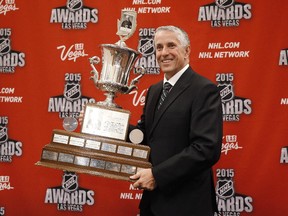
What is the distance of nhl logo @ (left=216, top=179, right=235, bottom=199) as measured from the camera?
99.0 inches

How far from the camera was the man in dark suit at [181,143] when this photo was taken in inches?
Answer: 60.1

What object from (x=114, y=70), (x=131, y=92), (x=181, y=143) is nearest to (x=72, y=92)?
(x=131, y=92)

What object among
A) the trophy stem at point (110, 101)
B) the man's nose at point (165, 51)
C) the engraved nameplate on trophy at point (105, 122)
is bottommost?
the engraved nameplate on trophy at point (105, 122)

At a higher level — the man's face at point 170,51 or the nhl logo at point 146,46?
the nhl logo at point 146,46

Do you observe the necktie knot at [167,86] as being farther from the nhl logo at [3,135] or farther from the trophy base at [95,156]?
the nhl logo at [3,135]

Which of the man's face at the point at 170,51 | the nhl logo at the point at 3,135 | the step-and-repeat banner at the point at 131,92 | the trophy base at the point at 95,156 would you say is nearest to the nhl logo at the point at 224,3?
the step-and-repeat banner at the point at 131,92

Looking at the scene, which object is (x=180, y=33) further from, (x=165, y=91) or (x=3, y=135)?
(x=3, y=135)

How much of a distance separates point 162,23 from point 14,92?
1145 millimetres

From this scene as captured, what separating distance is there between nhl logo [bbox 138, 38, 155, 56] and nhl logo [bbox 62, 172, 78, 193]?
978 mm

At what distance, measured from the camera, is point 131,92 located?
8.61ft

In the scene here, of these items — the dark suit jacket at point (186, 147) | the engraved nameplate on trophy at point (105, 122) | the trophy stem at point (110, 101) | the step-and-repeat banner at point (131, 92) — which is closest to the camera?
the dark suit jacket at point (186, 147)

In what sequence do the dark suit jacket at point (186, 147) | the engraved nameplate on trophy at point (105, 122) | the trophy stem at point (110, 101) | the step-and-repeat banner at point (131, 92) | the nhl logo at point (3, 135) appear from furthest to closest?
1. the nhl logo at point (3, 135)
2. the step-and-repeat banner at point (131, 92)
3. the trophy stem at point (110, 101)
4. the engraved nameplate on trophy at point (105, 122)
5. the dark suit jacket at point (186, 147)

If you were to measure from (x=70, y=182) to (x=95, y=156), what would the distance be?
114 centimetres

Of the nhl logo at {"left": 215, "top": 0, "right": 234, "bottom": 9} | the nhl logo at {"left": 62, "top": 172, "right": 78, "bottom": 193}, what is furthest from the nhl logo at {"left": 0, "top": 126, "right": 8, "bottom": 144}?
the nhl logo at {"left": 215, "top": 0, "right": 234, "bottom": 9}
